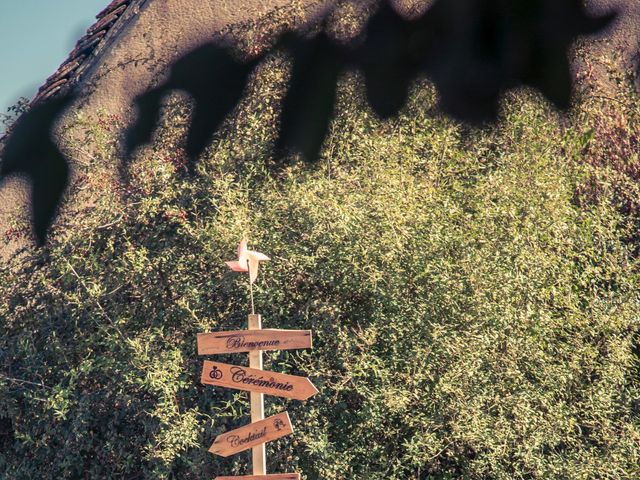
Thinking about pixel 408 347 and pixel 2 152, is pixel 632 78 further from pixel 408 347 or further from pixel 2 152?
pixel 2 152

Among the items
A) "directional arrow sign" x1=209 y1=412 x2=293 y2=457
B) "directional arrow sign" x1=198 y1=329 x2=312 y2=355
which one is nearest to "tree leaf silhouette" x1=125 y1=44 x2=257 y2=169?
"directional arrow sign" x1=198 y1=329 x2=312 y2=355

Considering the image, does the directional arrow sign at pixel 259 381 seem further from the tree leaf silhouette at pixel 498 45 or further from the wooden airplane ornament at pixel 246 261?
the tree leaf silhouette at pixel 498 45

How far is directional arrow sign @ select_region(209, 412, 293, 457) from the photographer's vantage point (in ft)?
15.0

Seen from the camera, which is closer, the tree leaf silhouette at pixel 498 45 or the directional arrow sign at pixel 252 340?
the directional arrow sign at pixel 252 340

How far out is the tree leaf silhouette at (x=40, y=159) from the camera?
6.22 meters

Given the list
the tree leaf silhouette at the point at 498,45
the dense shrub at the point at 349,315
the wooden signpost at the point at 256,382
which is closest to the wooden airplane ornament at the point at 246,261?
the wooden signpost at the point at 256,382

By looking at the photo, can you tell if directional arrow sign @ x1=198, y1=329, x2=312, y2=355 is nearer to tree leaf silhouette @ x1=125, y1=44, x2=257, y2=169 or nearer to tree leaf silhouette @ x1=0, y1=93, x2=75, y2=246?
tree leaf silhouette @ x1=125, y1=44, x2=257, y2=169

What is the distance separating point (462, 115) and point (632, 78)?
1.35m

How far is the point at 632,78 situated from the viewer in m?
6.86

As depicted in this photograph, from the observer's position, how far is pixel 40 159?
632cm

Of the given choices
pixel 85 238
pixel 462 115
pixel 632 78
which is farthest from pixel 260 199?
pixel 632 78

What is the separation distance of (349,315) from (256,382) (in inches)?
33.1

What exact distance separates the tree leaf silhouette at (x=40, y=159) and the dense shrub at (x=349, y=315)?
262mm

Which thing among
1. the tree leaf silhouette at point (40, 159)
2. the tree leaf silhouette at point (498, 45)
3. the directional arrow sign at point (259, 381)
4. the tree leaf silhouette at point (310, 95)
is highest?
the tree leaf silhouette at point (40, 159)
